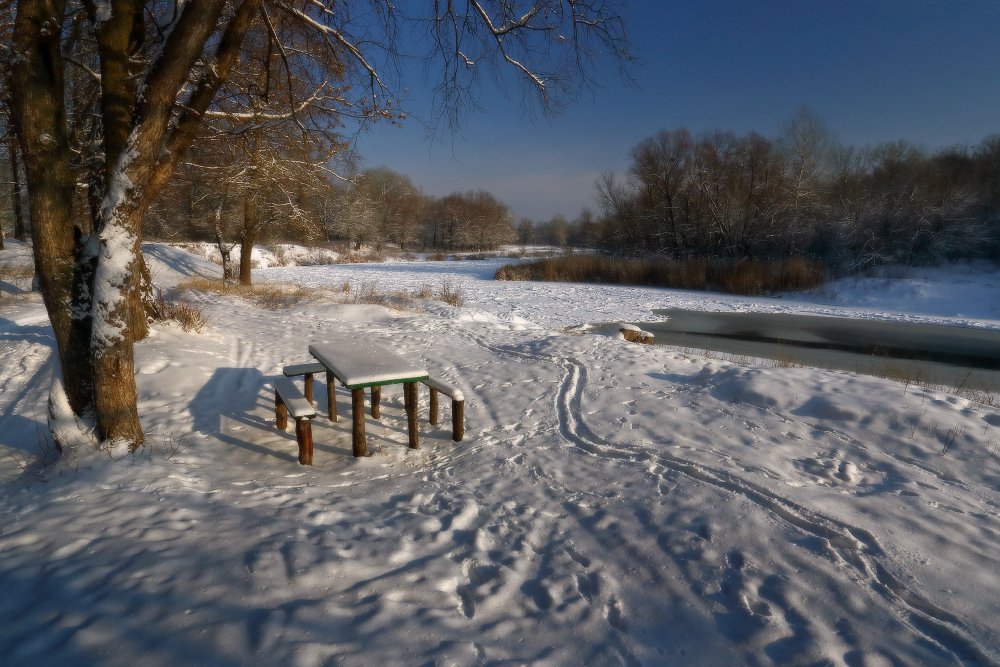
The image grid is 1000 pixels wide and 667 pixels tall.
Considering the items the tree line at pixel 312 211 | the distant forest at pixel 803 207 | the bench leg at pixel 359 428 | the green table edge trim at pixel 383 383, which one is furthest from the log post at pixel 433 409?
the distant forest at pixel 803 207

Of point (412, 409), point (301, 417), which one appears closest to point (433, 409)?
point (412, 409)

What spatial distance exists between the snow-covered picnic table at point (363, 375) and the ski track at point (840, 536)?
59.7 inches

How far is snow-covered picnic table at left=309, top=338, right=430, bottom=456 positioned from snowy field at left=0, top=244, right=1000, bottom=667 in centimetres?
23

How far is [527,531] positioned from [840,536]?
187 centimetres

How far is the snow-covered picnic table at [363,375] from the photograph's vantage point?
4.22 metres

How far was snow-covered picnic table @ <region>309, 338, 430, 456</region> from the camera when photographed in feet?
13.9

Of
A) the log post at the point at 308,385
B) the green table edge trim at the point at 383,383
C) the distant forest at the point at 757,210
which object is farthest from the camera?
the distant forest at the point at 757,210

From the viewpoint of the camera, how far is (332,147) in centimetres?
614

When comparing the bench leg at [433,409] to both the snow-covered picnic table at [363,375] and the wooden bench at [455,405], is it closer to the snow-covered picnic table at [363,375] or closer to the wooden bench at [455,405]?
the wooden bench at [455,405]

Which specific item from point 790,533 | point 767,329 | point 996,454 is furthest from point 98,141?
point 767,329

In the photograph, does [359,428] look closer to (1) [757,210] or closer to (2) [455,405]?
(2) [455,405]

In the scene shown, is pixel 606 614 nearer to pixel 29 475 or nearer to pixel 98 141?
pixel 29 475

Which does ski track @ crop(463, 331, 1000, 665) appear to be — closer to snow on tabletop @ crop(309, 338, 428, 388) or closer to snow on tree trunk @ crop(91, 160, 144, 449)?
snow on tabletop @ crop(309, 338, 428, 388)

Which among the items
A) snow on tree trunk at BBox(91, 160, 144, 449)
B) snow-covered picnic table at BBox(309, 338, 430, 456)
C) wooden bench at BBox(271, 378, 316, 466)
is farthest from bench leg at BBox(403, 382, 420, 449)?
snow on tree trunk at BBox(91, 160, 144, 449)
